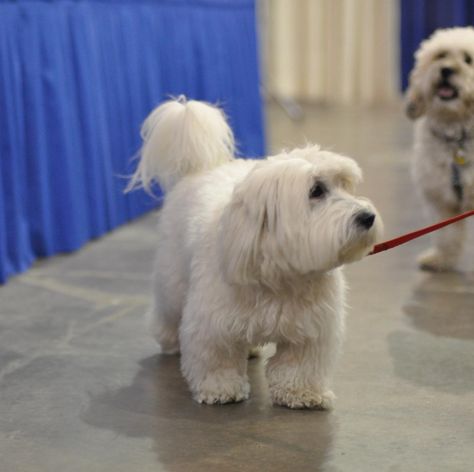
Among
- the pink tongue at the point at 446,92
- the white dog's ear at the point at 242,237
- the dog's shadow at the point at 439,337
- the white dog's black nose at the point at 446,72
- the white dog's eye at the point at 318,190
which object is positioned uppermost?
the white dog's black nose at the point at 446,72

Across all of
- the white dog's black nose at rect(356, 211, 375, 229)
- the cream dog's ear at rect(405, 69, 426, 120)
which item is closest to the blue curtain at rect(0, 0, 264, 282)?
the cream dog's ear at rect(405, 69, 426, 120)

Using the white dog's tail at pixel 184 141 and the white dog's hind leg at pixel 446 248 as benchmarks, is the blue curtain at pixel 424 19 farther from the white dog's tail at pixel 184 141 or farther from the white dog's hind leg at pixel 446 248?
the white dog's tail at pixel 184 141

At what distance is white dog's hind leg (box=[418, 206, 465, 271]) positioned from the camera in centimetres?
434

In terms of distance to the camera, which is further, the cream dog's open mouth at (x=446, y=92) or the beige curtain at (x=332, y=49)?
the beige curtain at (x=332, y=49)

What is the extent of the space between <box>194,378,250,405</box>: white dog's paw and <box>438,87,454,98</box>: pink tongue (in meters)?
1.98

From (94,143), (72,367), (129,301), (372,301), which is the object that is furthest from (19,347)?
(94,143)

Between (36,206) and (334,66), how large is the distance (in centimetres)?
923

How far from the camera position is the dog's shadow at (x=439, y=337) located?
3.03 m

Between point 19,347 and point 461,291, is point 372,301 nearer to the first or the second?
point 461,291

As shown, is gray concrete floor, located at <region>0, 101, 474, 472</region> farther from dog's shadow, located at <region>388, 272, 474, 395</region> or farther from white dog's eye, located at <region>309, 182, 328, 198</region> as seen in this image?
white dog's eye, located at <region>309, 182, 328, 198</region>

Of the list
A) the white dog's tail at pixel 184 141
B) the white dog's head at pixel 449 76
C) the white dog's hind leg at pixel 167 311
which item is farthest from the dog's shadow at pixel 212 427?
the white dog's head at pixel 449 76

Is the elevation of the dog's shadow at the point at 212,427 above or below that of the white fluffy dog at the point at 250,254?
below

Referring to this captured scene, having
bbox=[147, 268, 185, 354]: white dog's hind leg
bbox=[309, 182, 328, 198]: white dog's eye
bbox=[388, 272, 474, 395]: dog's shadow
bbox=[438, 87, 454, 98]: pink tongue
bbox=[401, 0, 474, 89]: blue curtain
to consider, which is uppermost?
bbox=[401, 0, 474, 89]: blue curtain

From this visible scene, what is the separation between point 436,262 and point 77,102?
198 centimetres
